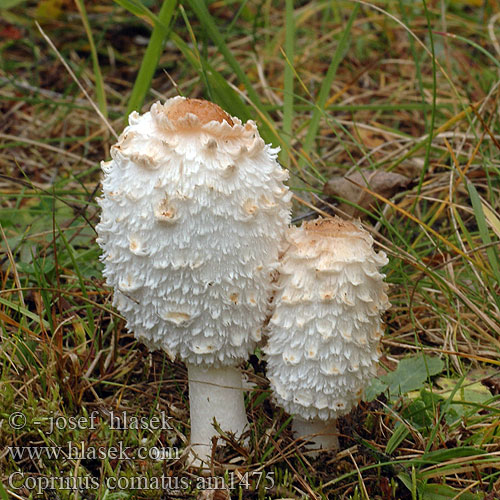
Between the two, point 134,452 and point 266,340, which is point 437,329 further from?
point 134,452

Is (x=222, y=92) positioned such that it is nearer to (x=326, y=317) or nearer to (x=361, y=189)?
(x=361, y=189)

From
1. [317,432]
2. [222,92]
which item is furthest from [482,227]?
[222,92]

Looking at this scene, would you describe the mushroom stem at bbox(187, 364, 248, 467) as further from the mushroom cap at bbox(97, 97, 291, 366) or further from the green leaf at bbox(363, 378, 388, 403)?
the green leaf at bbox(363, 378, 388, 403)

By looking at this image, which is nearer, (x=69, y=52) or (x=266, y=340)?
(x=266, y=340)

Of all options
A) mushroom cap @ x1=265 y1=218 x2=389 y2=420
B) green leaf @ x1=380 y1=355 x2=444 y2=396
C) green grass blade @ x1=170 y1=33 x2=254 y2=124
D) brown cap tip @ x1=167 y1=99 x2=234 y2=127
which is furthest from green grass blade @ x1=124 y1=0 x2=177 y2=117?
green leaf @ x1=380 y1=355 x2=444 y2=396

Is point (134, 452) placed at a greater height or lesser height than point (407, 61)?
lesser

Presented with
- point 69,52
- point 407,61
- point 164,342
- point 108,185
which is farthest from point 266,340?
point 69,52

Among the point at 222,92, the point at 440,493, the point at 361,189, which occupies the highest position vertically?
the point at 222,92
